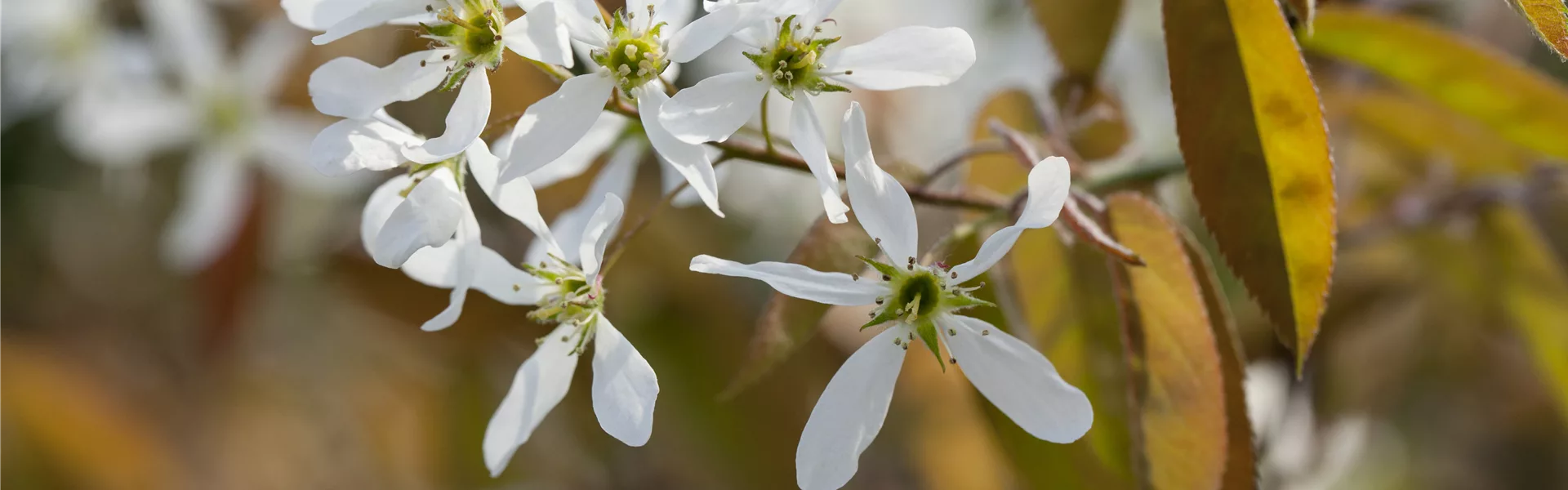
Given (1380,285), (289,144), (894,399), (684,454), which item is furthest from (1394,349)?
(289,144)

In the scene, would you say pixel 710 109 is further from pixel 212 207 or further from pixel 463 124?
pixel 212 207

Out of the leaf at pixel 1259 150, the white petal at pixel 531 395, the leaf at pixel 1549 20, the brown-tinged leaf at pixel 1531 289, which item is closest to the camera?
the leaf at pixel 1549 20

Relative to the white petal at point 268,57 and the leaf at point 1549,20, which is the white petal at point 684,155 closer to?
the leaf at point 1549,20

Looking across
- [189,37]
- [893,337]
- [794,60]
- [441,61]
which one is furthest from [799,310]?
[189,37]

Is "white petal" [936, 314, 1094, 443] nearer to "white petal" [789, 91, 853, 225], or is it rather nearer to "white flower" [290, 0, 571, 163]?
"white petal" [789, 91, 853, 225]

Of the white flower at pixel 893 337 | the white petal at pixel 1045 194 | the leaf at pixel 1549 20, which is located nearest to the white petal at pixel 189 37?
the white flower at pixel 893 337

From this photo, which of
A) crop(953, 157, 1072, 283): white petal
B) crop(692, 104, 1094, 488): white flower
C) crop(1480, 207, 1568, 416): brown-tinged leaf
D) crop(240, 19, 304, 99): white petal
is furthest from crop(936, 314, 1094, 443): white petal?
crop(240, 19, 304, 99): white petal

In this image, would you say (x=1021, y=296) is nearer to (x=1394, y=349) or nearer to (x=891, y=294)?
(x=891, y=294)
